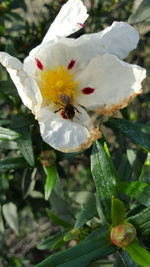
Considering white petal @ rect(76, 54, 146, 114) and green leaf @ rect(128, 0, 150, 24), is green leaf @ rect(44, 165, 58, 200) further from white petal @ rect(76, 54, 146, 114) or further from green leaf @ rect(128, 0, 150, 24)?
green leaf @ rect(128, 0, 150, 24)

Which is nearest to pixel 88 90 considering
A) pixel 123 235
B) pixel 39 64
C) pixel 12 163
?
pixel 39 64

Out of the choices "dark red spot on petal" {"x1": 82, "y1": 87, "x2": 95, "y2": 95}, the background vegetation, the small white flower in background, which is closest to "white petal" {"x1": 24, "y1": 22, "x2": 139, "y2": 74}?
the small white flower in background

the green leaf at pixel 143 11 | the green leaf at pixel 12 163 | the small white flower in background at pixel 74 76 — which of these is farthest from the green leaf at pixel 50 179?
the green leaf at pixel 143 11

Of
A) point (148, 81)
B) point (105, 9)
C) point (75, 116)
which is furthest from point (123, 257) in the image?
point (148, 81)

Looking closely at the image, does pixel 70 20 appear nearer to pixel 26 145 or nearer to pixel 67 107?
pixel 67 107

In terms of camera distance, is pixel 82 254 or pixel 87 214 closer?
pixel 82 254

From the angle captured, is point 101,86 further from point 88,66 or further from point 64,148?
point 64,148
